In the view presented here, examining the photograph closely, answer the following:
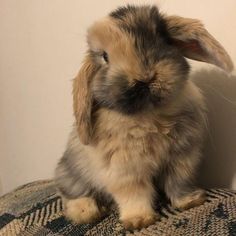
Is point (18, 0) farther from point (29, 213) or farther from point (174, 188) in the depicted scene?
point (174, 188)

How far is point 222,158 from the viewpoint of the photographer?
111 cm

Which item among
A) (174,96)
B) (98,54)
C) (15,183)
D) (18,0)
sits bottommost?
(15,183)

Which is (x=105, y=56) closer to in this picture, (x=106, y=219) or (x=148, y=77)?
(x=148, y=77)

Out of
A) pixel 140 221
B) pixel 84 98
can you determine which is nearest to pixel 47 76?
pixel 84 98

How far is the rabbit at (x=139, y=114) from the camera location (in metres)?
0.86

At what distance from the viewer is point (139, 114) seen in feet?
3.01

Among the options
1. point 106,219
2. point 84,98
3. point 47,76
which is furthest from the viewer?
point 47,76

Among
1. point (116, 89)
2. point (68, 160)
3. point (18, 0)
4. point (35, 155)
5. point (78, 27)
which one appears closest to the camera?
point (116, 89)

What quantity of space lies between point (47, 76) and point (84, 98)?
0.75 meters

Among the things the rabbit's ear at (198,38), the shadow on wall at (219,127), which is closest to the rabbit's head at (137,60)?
the rabbit's ear at (198,38)

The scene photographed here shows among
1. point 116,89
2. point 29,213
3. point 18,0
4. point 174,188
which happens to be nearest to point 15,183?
point 18,0

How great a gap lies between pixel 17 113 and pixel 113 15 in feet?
3.62

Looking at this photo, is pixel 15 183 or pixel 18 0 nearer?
pixel 18 0

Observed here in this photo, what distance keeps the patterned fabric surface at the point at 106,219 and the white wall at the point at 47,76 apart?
7.4 inches
